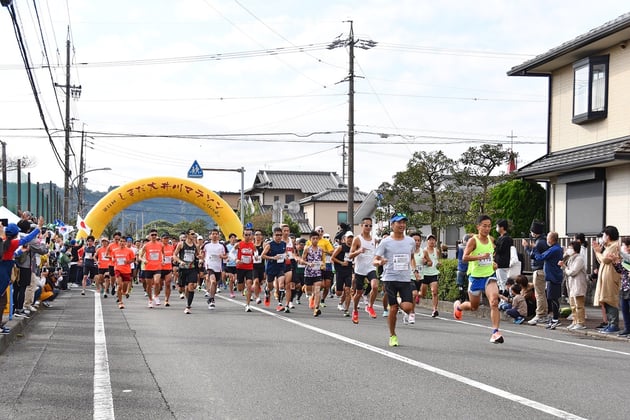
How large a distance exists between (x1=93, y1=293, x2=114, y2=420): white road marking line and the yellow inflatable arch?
75.6ft

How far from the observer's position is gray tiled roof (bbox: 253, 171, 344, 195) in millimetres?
79062

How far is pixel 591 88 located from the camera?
21422 mm

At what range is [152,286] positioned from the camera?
63.8 ft

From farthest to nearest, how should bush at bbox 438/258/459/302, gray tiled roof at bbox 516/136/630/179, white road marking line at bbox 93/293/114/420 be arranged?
bush at bbox 438/258/459/302, gray tiled roof at bbox 516/136/630/179, white road marking line at bbox 93/293/114/420

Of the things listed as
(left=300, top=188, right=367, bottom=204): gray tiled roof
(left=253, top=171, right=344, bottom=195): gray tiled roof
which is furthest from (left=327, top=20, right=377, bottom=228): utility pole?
(left=253, top=171, right=344, bottom=195): gray tiled roof

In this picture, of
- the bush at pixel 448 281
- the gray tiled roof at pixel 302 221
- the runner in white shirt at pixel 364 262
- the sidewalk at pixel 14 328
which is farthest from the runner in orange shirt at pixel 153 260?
the gray tiled roof at pixel 302 221

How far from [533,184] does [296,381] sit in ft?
69.5

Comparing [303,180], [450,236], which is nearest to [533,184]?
[450,236]

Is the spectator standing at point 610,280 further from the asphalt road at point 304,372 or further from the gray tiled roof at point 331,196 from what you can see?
the gray tiled roof at point 331,196

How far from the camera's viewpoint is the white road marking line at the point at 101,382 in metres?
6.69

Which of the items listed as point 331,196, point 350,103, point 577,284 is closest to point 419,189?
point 350,103

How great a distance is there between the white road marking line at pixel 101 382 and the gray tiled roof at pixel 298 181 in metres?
65.8

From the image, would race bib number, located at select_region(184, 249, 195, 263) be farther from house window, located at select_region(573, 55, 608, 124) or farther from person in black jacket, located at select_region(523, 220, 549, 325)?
house window, located at select_region(573, 55, 608, 124)

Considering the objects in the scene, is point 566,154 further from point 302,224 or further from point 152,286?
point 302,224
